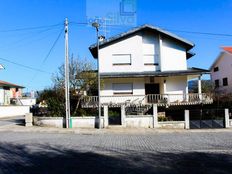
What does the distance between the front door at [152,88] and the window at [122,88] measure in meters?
1.75

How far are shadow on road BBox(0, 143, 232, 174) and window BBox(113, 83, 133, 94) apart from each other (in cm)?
1500

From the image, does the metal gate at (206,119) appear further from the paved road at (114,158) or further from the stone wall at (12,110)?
the stone wall at (12,110)

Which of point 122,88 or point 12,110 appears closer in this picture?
point 122,88

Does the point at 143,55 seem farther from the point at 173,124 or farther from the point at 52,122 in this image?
the point at 52,122

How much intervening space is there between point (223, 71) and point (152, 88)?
13.9m

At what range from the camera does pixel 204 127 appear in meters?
19.8

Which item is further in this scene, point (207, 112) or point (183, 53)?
point (183, 53)

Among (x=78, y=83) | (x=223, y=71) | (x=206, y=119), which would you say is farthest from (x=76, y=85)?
(x=223, y=71)

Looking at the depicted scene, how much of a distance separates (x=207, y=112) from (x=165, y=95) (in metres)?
5.06

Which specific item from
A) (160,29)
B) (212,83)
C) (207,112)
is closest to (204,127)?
(207,112)

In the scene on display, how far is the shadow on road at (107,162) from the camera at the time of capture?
7.62 metres

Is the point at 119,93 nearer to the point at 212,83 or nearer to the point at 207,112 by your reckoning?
the point at 207,112

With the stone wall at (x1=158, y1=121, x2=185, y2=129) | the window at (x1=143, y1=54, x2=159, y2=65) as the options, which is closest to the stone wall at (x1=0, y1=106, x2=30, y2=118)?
the window at (x1=143, y1=54, x2=159, y2=65)

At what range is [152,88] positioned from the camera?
1059 inches
